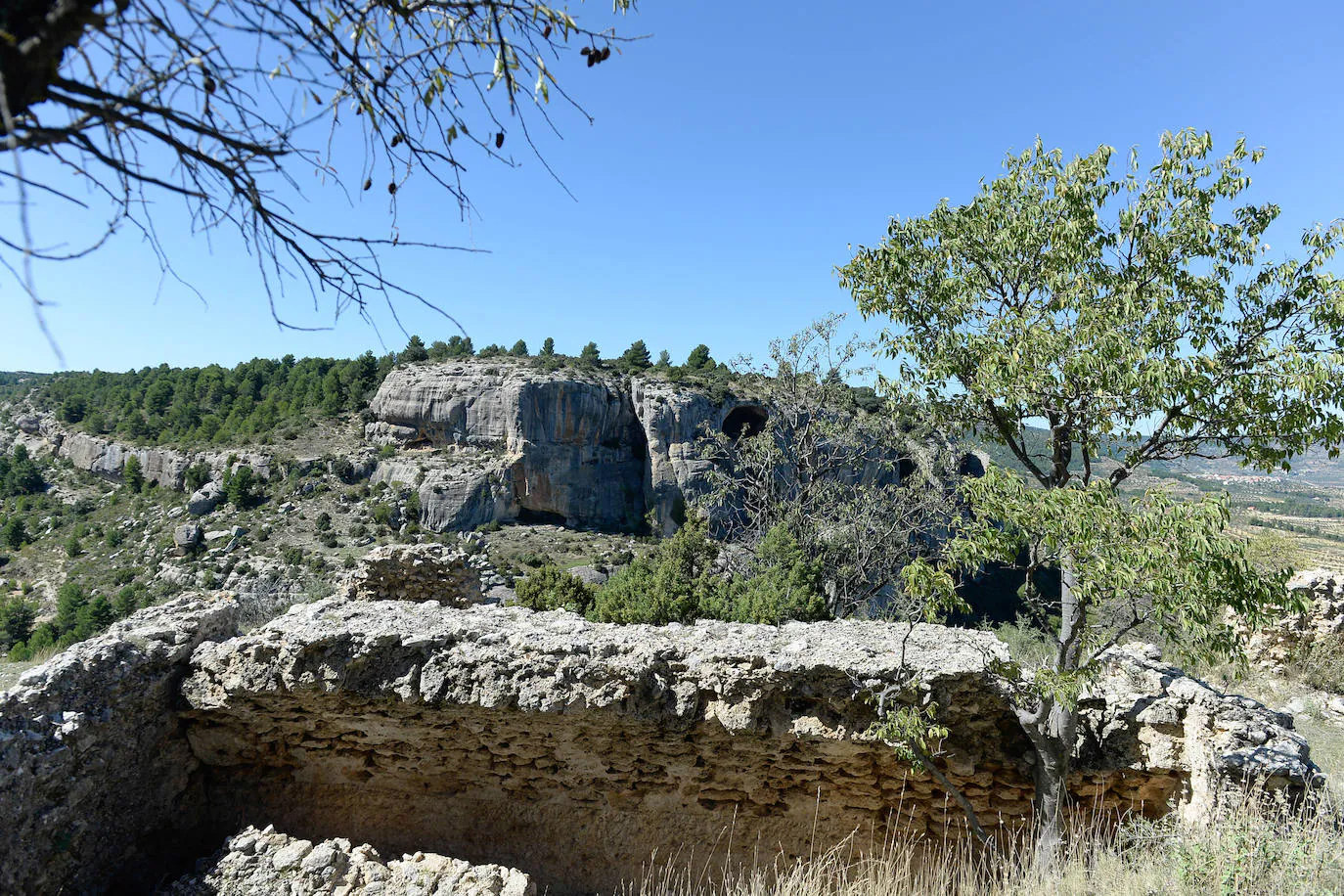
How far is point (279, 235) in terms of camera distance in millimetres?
2250

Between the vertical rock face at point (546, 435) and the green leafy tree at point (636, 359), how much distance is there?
2736mm

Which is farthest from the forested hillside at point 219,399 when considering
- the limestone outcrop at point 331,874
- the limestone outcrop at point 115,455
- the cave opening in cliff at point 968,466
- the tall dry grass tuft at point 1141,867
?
the tall dry grass tuft at point 1141,867

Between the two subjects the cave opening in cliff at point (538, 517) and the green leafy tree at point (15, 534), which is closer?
the green leafy tree at point (15, 534)

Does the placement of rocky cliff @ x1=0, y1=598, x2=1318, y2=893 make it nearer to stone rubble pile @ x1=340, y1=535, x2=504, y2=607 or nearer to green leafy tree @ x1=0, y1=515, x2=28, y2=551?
stone rubble pile @ x1=340, y1=535, x2=504, y2=607

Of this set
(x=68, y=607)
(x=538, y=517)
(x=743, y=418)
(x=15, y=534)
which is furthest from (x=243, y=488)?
(x=743, y=418)

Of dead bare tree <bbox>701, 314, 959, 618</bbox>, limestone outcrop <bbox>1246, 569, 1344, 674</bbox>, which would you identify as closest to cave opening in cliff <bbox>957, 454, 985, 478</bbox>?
dead bare tree <bbox>701, 314, 959, 618</bbox>

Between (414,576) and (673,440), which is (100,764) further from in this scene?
(673,440)

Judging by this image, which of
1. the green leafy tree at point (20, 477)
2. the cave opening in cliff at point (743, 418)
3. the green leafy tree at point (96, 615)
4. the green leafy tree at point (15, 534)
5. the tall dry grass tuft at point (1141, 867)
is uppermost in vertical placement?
the cave opening in cliff at point (743, 418)

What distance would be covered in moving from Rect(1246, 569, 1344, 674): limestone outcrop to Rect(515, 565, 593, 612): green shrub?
11.1 meters

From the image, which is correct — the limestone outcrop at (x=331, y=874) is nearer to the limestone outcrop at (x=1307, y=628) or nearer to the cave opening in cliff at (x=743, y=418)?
the limestone outcrop at (x=1307, y=628)

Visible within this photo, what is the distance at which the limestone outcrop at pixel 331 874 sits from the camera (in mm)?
4898

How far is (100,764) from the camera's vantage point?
5.48m

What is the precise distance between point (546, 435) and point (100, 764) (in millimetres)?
53920

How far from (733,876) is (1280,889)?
12.4 feet
